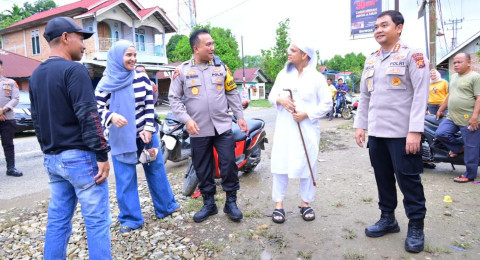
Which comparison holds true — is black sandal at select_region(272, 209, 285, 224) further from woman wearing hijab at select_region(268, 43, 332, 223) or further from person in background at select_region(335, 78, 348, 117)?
person in background at select_region(335, 78, 348, 117)

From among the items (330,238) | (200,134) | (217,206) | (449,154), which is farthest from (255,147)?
(449,154)

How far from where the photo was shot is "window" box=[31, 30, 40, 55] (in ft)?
80.8

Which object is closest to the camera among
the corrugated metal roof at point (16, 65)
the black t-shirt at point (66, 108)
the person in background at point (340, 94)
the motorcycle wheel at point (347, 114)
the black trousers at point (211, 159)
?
the black t-shirt at point (66, 108)

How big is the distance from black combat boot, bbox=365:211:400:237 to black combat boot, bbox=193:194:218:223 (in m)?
1.52

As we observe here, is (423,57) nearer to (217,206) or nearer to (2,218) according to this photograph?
(217,206)

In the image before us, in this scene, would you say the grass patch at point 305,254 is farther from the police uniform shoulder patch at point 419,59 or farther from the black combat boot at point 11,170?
the black combat boot at point 11,170

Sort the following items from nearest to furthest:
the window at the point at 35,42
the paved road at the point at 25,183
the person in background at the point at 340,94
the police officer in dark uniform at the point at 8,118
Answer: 1. the paved road at the point at 25,183
2. the police officer in dark uniform at the point at 8,118
3. the person in background at the point at 340,94
4. the window at the point at 35,42

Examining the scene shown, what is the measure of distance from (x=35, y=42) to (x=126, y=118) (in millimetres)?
26570

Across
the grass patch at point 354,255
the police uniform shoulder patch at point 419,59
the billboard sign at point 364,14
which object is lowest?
the grass patch at point 354,255

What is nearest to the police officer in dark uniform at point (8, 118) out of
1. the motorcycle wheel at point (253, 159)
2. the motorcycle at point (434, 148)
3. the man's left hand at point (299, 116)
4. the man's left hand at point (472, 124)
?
the motorcycle wheel at point (253, 159)

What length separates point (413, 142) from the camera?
262 cm

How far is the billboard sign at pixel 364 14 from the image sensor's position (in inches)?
593

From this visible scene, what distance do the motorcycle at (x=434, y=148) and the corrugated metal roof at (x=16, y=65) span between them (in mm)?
20618

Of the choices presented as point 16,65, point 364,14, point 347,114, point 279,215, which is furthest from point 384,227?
point 16,65
